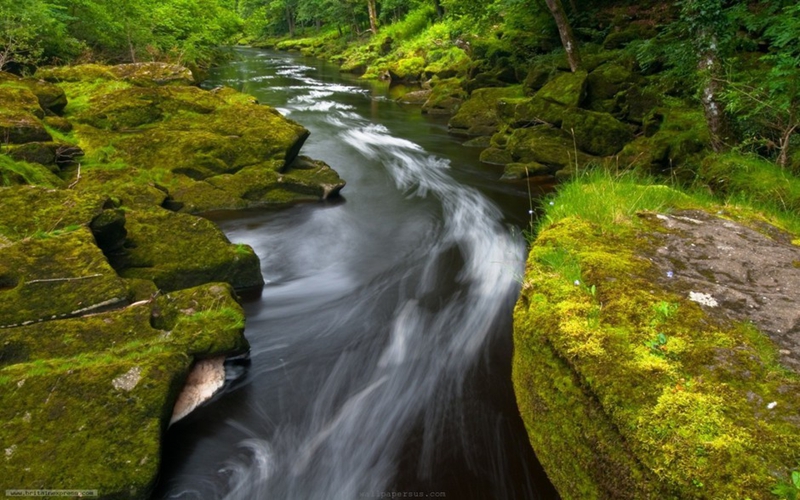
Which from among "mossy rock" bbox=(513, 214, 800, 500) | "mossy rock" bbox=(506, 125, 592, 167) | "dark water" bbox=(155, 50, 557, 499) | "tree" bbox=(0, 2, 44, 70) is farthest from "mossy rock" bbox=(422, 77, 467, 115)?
"mossy rock" bbox=(513, 214, 800, 500)

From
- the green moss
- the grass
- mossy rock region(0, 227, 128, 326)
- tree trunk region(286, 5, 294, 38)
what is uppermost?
tree trunk region(286, 5, 294, 38)

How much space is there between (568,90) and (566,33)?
2424 mm

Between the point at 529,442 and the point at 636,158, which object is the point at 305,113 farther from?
the point at 529,442

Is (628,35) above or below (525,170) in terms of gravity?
above

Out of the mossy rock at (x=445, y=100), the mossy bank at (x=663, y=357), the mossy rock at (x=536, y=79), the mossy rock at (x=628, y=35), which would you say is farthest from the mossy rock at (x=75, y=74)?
the mossy rock at (x=628, y=35)

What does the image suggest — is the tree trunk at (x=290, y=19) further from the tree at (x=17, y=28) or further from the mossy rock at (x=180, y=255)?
the mossy rock at (x=180, y=255)

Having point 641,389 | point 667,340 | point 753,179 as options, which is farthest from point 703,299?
point 753,179

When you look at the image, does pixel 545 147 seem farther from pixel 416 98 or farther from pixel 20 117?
pixel 416 98

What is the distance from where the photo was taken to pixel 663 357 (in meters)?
2.78

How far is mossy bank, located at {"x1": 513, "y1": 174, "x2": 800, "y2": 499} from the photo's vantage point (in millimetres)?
2229

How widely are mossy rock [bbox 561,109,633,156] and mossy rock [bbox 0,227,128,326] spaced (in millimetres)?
9381

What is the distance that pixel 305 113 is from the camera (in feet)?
61.3

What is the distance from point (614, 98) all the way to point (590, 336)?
10513mm

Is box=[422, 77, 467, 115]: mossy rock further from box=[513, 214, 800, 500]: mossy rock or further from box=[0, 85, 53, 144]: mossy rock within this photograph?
box=[513, 214, 800, 500]: mossy rock
